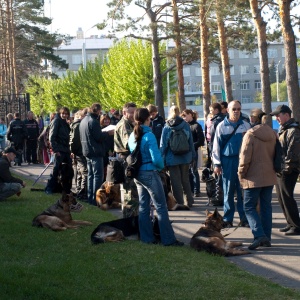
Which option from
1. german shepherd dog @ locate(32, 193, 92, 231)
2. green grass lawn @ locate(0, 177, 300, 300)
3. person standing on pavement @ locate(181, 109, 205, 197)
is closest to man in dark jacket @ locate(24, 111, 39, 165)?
person standing on pavement @ locate(181, 109, 205, 197)

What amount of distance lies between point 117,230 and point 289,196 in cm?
267

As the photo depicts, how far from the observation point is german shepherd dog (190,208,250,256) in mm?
9805

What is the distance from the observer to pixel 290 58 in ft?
77.9

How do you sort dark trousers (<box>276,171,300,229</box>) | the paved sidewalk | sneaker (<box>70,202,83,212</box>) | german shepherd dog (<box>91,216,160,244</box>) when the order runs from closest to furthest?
the paved sidewalk
german shepherd dog (<box>91,216,160,244</box>)
dark trousers (<box>276,171,300,229</box>)
sneaker (<box>70,202,83,212</box>)

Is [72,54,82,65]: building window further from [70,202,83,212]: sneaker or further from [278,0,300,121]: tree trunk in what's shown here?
[70,202,83,212]: sneaker

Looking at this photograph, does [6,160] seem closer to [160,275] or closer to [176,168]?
[176,168]

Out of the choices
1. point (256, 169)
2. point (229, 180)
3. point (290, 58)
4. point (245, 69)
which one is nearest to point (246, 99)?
point (245, 69)

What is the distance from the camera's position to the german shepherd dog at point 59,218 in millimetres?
11773

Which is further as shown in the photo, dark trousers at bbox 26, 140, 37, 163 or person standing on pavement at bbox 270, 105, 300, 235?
dark trousers at bbox 26, 140, 37, 163

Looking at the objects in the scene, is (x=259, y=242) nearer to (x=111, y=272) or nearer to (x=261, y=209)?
(x=261, y=209)

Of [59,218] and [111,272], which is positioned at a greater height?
[59,218]

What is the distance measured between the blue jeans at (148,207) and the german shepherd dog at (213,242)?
0.47 meters

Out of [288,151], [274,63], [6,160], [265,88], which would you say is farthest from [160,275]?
[274,63]

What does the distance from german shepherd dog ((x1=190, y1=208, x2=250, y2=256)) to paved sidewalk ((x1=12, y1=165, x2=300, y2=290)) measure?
0.14 meters
